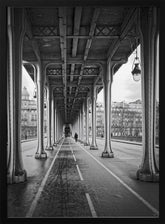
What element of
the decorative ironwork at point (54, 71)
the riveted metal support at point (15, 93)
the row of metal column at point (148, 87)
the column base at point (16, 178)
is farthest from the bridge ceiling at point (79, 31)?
the column base at point (16, 178)

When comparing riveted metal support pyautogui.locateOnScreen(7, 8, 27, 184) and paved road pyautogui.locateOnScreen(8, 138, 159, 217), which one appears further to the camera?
riveted metal support pyautogui.locateOnScreen(7, 8, 27, 184)

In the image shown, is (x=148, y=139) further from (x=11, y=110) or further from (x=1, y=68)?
(x=1, y=68)

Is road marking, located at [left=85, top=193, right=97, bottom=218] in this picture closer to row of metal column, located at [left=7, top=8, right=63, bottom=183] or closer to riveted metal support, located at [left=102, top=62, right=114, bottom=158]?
row of metal column, located at [left=7, top=8, right=63, bottom=183]

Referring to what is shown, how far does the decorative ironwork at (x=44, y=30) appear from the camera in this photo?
16.1m

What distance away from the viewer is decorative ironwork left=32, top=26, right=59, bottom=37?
52.7 ft

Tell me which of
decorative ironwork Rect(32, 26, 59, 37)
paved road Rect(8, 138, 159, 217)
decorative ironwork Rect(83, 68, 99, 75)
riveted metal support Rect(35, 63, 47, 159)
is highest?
decorative ironwork Rect(32, 26, 59, 37)

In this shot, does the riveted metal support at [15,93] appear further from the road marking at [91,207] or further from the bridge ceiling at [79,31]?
the road marking at [91,207]

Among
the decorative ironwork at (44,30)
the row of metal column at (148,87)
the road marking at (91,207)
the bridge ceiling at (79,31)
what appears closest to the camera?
the road marking at (91,207)

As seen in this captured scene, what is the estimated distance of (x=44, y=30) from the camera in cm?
1617

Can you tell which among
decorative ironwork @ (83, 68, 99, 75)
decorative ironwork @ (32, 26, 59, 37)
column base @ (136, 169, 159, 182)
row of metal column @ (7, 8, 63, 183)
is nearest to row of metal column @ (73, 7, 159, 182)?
column base @ (136, 169, 159, 182)

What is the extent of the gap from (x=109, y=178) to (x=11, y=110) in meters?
5.40

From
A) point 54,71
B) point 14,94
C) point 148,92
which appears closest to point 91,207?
point 14,94

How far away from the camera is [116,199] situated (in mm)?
8922
